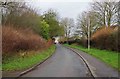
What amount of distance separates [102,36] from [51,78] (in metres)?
32.3

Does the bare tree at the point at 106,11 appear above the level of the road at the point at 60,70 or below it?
above

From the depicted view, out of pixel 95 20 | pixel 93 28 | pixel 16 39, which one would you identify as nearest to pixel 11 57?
pixel 16 39

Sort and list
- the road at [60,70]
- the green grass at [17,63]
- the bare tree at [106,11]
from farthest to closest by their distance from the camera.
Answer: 1. the bare tree at [106,11]
2. the green grass at [17,63]
3. the road at [60,70]

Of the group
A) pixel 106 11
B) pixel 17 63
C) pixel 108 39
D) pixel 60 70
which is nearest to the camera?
pixel 60 70

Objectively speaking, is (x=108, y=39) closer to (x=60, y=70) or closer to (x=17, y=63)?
(x=17, y=63)

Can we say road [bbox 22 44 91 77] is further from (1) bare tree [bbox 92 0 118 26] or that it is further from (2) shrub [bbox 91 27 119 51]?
(1) bare tree [bbox 92 0 118 26]

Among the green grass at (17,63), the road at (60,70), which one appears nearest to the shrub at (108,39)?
the road at (60,70)

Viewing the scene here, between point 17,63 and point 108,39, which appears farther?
point 108,39

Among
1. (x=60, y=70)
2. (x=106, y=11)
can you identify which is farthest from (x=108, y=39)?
(x=60, y=70)

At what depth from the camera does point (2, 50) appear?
20.1m

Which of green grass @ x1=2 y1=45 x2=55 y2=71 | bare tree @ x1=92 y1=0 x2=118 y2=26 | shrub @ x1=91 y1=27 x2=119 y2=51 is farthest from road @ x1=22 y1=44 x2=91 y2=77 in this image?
bare tree @ x1=92 y1=0 x2=118 y2=26

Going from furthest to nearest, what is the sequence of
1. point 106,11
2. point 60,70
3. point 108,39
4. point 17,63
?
point 106,11, point 108,39, point 17,63, point 60,70

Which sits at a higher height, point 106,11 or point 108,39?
point 106,11

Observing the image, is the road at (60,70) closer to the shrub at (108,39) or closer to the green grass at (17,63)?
the green grass at (17,63)
